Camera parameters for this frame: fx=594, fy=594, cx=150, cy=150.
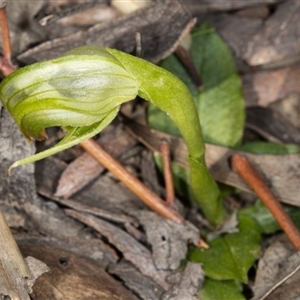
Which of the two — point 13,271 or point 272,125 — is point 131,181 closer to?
point 13,271

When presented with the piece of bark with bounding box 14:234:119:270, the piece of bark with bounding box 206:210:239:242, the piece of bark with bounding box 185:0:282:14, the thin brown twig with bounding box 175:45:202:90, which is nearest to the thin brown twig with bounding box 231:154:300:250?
the piece of bark with bounding box 206:210:239:242

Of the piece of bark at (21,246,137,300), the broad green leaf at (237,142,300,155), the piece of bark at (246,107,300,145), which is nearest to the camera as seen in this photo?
the piece of bark at (21,246,137,300)

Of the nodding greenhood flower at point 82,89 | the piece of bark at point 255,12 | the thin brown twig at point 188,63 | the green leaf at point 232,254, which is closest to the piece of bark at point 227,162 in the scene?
the green leaf at point 232,254

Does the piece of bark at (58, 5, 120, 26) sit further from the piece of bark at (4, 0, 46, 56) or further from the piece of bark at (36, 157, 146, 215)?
the piece of bark at (36, 157, 146, 215)

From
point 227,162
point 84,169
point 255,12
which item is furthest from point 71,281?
point 255,12

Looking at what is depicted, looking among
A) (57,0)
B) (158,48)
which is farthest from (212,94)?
(57,0)

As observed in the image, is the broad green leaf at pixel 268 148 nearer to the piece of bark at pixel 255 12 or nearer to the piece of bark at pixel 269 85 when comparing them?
the piece of bark at pixel 269 85

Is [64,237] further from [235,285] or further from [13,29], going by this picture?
[13,29]
